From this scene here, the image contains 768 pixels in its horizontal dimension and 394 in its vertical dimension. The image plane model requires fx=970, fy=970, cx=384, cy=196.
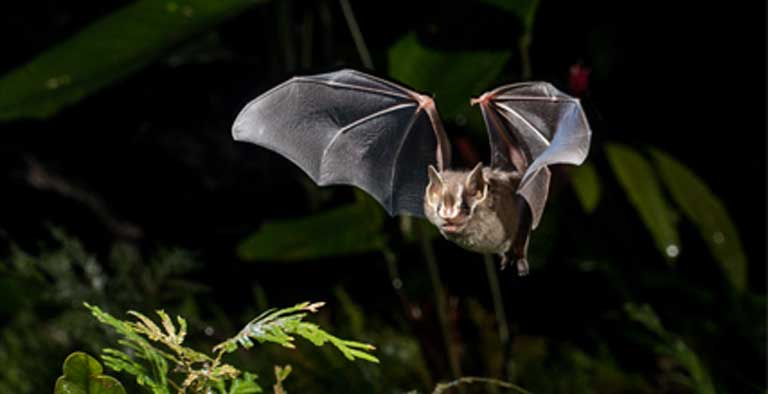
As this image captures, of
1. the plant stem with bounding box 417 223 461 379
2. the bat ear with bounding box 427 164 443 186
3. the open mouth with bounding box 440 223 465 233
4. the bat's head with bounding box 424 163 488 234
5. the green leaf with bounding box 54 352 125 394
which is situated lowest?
the plant stem with bounding box 417 223 461 379

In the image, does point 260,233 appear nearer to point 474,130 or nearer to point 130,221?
point 474,130

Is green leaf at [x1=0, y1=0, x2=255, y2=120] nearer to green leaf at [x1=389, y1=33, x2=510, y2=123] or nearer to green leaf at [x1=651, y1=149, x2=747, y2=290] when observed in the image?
green leaf at [x1=389, y1=33, x2=510, y2=123]

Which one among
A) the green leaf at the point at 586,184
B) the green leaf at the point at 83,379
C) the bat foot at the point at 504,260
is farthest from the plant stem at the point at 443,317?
the green leaf at the point at 83,379

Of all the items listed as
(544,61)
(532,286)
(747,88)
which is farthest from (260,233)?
(747,88)

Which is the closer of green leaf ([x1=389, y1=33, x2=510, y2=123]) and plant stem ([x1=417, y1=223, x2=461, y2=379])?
green leaf ([x1=389, y1=33, x2=510, y2=123])

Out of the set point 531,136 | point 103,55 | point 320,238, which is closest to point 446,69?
point 531,136

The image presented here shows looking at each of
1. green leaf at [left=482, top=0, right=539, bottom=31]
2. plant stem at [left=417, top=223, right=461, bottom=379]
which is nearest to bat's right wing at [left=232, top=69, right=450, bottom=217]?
green leaf at [left=482, top=0, right=539, bottom=31]

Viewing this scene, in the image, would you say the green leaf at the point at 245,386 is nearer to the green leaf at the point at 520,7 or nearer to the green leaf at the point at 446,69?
the green leaf at the point at 446,69
